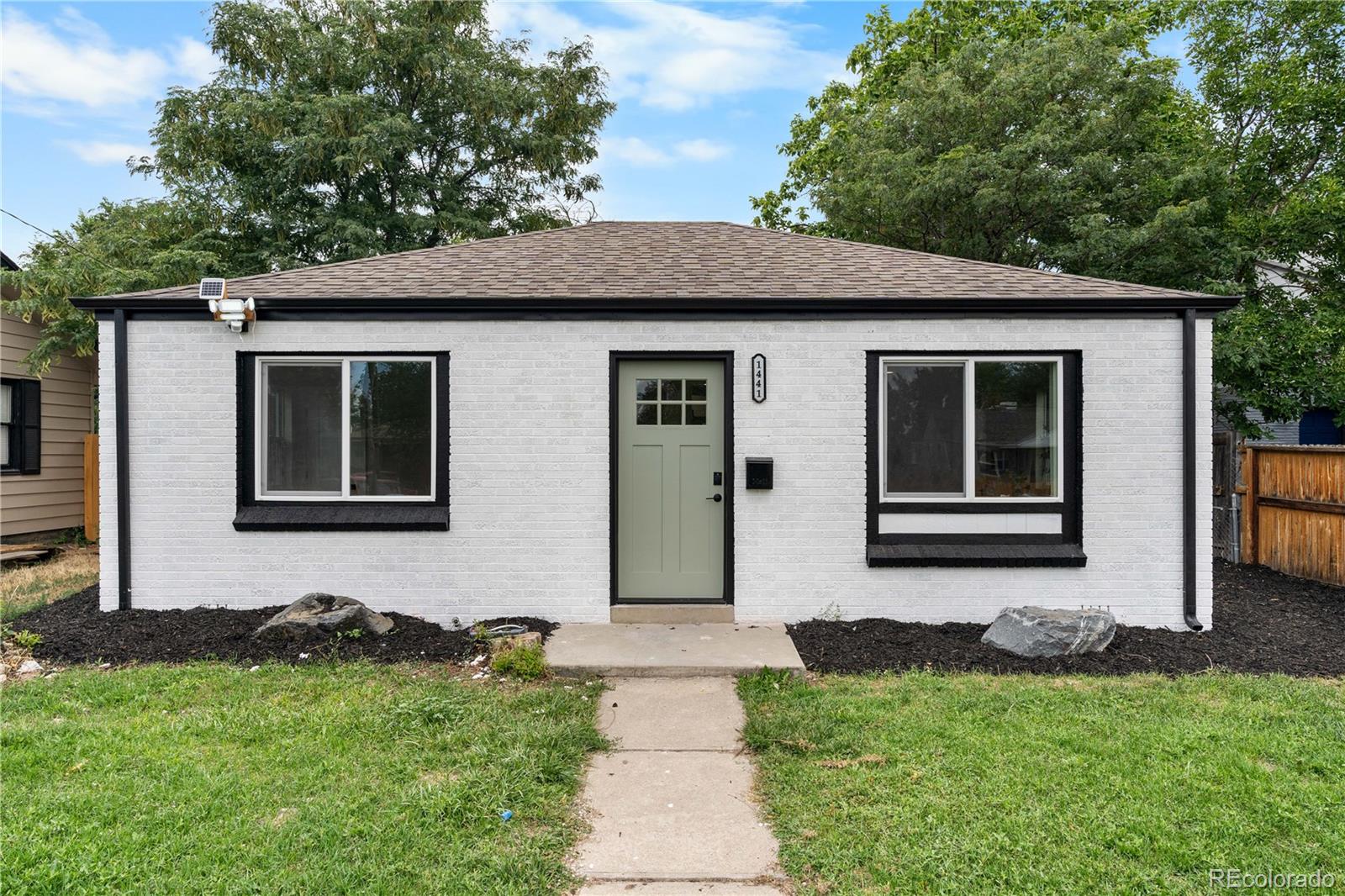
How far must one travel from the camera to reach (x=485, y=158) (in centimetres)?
1339

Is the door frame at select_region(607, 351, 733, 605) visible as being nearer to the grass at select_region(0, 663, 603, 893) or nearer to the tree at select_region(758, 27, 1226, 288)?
the grass at select_region(0, 663, 603, 893)

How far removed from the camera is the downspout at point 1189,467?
5637 mm

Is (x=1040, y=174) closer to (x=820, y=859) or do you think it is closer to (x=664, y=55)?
(x=664, y=55)

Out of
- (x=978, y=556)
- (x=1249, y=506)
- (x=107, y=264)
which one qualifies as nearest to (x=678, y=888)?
(x=978, y=556)

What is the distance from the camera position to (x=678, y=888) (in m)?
2.54

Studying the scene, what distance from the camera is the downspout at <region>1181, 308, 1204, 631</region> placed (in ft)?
18.5

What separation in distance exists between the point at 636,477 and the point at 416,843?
11.6 ft

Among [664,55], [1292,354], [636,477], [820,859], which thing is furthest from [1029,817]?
[664,55]

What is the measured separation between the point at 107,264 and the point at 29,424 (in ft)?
8.41

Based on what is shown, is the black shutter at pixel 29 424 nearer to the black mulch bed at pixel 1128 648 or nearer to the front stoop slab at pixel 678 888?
the black mulch bed at pixel 1128 648

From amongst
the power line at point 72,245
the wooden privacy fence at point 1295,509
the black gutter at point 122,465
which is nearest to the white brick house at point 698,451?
the black gutter at point 122,465

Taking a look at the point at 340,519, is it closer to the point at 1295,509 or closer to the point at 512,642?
the point at 512,642
